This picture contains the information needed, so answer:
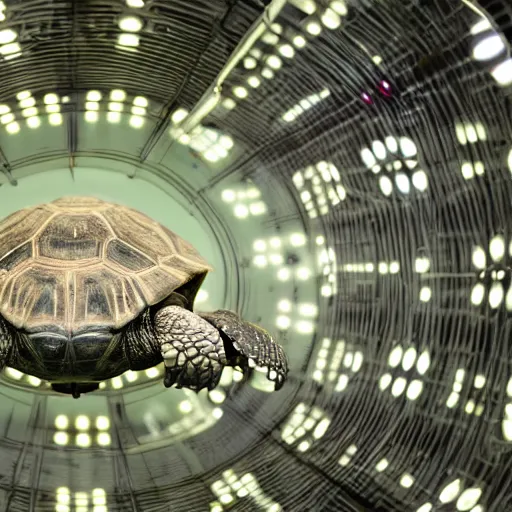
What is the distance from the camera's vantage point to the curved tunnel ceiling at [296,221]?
92cm

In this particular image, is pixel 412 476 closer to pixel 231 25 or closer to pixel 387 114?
pixel 387 114

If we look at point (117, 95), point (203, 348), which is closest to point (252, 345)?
point (203, 348)

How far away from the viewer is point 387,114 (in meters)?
1.01

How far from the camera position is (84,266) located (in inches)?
41.1

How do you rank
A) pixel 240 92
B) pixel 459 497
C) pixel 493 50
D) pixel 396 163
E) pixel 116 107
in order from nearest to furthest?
pixel 493 50
pixel 459 497
pixel 396 163
pixel 240 92
pixel 116 107

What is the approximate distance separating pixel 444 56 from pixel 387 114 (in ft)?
0.47

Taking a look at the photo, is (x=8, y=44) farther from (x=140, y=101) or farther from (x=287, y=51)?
(x=287, y=51)

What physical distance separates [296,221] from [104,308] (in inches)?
14.8

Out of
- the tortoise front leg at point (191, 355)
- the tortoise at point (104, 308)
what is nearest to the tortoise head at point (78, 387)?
the tortoise at point (104, 308)

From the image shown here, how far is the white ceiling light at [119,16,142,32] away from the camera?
1.05 metres

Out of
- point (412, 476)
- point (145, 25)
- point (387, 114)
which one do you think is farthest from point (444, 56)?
point (412, 476)

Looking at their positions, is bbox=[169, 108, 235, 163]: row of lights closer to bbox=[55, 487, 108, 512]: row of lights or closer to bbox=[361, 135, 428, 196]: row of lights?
bbox=[361, 135, 428, 196]: row of lights

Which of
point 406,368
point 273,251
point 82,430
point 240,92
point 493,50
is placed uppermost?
point 240,92

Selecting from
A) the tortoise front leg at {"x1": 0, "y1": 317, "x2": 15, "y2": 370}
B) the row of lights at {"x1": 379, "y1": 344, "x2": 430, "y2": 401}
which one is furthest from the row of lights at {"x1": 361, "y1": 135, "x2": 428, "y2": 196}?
the tortoise front leg at {"x1": 0, "y1": 317, "x2": 15, "y2": 370}
